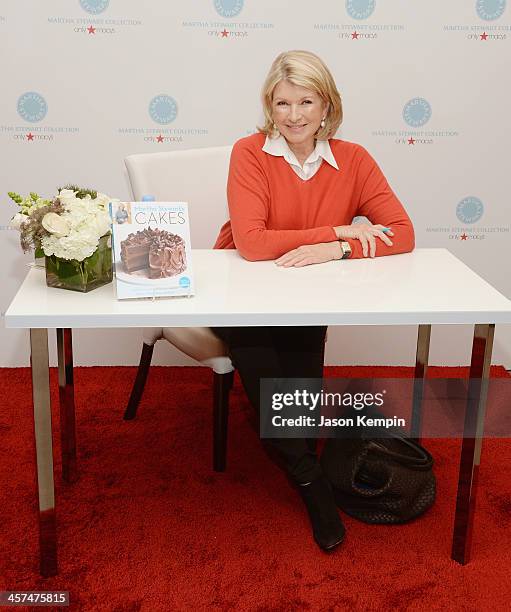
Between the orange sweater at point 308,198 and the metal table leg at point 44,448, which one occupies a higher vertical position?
the orange sweater at point 308,198

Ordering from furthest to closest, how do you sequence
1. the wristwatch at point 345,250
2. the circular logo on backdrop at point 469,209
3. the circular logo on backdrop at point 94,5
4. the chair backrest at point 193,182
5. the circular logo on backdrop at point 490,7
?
the circular logo on backdrop at point 469,209, the circular logo on backdrop at point 490,7, the circular logo on backdrop at point 94,5, the chair backrest at point 193,182, the wristwatch at point 345,250

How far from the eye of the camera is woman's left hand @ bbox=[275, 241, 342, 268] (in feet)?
6.68

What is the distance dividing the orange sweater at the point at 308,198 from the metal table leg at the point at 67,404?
1.88 feet

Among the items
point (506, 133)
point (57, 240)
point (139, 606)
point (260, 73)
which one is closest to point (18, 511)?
point (139, 606)

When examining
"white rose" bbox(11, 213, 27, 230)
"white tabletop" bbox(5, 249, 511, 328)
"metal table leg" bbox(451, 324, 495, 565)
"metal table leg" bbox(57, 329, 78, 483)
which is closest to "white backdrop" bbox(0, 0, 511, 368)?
"metal table leg" bbox(57, 329, 78, 483)

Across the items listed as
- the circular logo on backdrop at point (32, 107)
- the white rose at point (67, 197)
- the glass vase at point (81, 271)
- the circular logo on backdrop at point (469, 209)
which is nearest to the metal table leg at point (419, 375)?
the circular logo on backdrop at point (469, 209)

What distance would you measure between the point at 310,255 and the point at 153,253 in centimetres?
50

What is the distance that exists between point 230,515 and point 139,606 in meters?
0.44

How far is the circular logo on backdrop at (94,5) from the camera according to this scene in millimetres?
2771

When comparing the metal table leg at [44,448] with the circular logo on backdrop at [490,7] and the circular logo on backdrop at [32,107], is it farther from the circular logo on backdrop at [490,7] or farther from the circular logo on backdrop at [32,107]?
the circular logo on backdrop at [490,7]

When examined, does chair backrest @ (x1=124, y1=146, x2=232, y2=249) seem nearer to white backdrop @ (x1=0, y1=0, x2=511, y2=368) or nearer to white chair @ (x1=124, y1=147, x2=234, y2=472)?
white chair @ (x1=124, y1=147, x2=234, y2=472)

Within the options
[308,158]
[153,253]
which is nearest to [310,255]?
[308,158]

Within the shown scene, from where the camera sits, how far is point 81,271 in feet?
5.69

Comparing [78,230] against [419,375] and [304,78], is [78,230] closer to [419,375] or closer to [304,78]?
[304,78]
